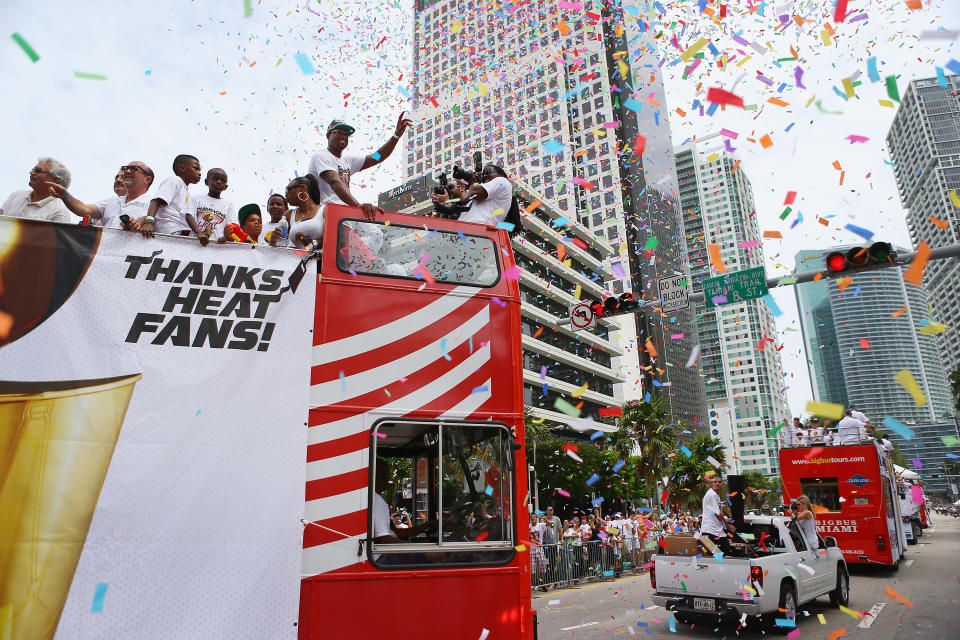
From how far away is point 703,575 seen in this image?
8703 millimetres

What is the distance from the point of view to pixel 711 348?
13250 centimetres

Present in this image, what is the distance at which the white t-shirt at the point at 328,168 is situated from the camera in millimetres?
5645

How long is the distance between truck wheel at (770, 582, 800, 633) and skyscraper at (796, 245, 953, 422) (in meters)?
53.0

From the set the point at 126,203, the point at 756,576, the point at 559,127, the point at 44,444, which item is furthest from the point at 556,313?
the point at 44,444

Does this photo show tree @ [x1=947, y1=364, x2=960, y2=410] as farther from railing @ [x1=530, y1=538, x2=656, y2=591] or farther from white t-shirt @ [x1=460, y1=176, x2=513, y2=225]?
white t-shirt @ [x1=460, y1=176, x2=513, y2=225]

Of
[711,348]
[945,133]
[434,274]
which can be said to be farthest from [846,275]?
[711,348]

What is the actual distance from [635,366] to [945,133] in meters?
44.5

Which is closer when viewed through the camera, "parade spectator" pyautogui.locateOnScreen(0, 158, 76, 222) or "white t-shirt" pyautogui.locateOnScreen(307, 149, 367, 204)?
"parade spectator" pyautogui.locateOnScreen(0, 158, 76, 222)

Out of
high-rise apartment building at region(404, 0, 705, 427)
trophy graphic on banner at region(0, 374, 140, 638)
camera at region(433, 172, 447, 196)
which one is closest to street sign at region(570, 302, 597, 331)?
camera at region(433, 172, 447, 196)

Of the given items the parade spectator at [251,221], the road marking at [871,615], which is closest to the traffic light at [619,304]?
the road marking at [871,615]

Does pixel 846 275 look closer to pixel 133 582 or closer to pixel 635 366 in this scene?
pixel 133 582

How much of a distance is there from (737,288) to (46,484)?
11733 mm

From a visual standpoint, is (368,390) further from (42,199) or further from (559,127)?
(559,127)

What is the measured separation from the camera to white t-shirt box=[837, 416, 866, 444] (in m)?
15.3
